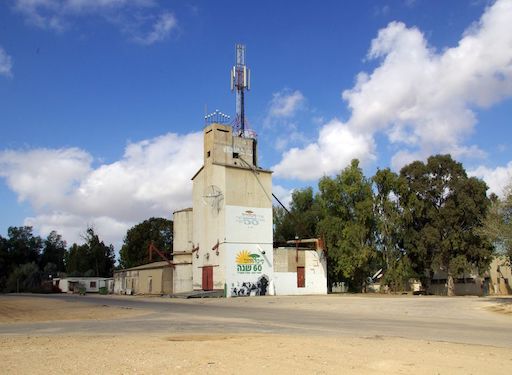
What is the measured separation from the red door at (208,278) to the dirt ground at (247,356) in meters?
39.6

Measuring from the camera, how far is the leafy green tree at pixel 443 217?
54.4 m

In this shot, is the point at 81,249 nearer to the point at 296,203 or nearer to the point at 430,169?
the point at 296,203

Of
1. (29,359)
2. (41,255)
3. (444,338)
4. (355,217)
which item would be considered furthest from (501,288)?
(41,255)

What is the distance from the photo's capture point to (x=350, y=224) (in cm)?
6094

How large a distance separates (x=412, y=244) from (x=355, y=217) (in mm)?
7275

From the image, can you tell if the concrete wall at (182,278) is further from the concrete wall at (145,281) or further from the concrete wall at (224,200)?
the concrete wall at (224,200)

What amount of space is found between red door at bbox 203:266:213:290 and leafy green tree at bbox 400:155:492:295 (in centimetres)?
2250

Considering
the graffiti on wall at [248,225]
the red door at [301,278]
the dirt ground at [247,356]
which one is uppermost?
the graffiti on wall at [248,225]

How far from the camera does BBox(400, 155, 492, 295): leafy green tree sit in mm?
54375

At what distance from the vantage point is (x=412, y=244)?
191 ft

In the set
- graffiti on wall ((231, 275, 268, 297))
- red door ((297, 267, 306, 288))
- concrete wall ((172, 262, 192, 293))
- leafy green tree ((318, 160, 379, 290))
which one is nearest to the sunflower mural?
graffiti on wall ((231, 275, 268, 297))

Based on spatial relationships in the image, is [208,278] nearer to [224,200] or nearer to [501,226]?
[224,200]

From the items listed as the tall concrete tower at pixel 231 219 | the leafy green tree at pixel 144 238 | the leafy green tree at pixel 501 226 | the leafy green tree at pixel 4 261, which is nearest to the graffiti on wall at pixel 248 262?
the tall concrete tower at pixel 231 219

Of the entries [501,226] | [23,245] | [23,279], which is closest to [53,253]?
[23,245]
